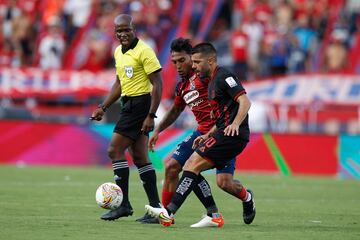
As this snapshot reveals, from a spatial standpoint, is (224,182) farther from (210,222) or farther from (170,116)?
(170,116)

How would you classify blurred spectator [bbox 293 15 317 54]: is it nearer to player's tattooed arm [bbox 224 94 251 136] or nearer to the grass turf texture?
the grass turf texture

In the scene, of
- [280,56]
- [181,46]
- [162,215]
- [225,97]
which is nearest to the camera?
[162,215]

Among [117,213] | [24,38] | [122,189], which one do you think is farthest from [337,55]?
[117,213]

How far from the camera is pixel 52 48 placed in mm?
26141

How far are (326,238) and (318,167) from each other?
38.5ft

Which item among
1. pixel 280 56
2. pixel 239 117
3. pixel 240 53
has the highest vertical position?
pixel 239 117

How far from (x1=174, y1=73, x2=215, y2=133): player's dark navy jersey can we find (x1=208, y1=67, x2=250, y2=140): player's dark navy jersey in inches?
19.5

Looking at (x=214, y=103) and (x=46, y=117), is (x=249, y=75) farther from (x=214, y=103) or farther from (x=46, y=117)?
(x=214, y=103)

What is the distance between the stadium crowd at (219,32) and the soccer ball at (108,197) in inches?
535

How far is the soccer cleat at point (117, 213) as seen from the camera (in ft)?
40.3

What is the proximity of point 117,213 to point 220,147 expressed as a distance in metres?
1.78

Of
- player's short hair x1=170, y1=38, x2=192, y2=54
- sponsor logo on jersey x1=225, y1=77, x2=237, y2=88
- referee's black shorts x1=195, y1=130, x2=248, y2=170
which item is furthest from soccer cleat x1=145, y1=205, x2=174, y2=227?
player's short hair x1=170, y1=38, x2=192, y2=54

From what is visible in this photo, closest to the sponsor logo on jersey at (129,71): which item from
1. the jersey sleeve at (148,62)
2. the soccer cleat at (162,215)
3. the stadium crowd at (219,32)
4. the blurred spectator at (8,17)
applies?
the jersey sleeve at (148,62)

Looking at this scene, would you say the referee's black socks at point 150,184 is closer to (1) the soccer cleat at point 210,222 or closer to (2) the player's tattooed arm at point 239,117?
(1) the soccer cleat at point 210,222
